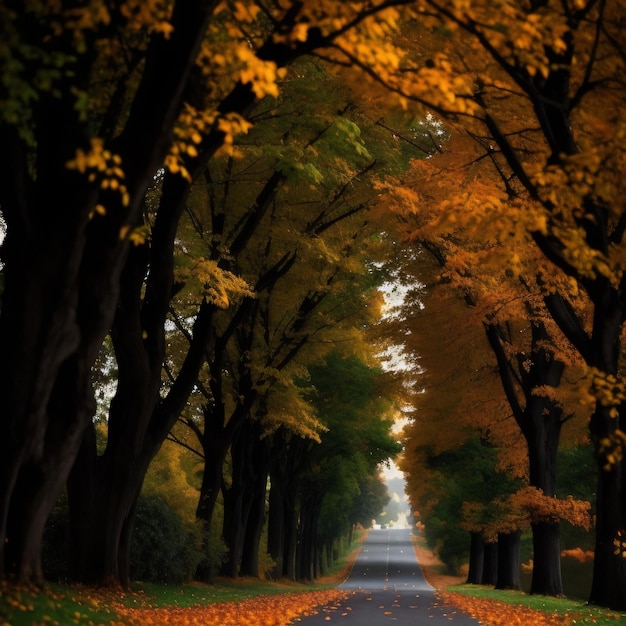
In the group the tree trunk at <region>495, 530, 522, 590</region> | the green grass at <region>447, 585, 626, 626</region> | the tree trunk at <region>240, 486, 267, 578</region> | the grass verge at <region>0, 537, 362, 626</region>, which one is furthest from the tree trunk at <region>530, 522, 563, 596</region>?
the tree trunk at <region>240, 486, 267, 578</region>

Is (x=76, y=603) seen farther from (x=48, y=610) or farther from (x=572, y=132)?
(x=572, y=132)

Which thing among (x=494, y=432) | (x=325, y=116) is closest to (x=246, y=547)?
(x=494, y=432)

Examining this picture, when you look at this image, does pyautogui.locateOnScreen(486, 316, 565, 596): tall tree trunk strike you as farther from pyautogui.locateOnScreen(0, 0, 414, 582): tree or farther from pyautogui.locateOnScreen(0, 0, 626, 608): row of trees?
pyautogui.locateOnScreen(0, 0, 414, 582): tree

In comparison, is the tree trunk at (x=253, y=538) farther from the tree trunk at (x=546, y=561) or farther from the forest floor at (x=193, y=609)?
the tree trunk at (x=546, y=561)

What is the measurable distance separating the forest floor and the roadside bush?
0.51 meters

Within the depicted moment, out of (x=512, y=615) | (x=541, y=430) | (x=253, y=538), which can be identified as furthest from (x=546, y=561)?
(x=253, y=538)

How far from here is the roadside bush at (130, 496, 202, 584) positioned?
1816 cm

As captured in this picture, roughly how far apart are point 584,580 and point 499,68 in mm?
39429

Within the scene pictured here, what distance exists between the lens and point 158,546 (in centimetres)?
1830

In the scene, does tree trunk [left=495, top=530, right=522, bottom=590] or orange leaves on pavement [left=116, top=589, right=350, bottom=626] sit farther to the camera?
tree trunk [left=495, top=530, right=522, bottom=590]

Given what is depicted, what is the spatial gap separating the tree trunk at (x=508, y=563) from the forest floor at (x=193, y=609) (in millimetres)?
6448

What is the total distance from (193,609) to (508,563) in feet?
54.1

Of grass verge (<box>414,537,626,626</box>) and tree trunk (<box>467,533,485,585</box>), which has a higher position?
grass verge (<box>414,537,626,626</box>)

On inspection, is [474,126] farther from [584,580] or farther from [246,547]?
[584,580]
